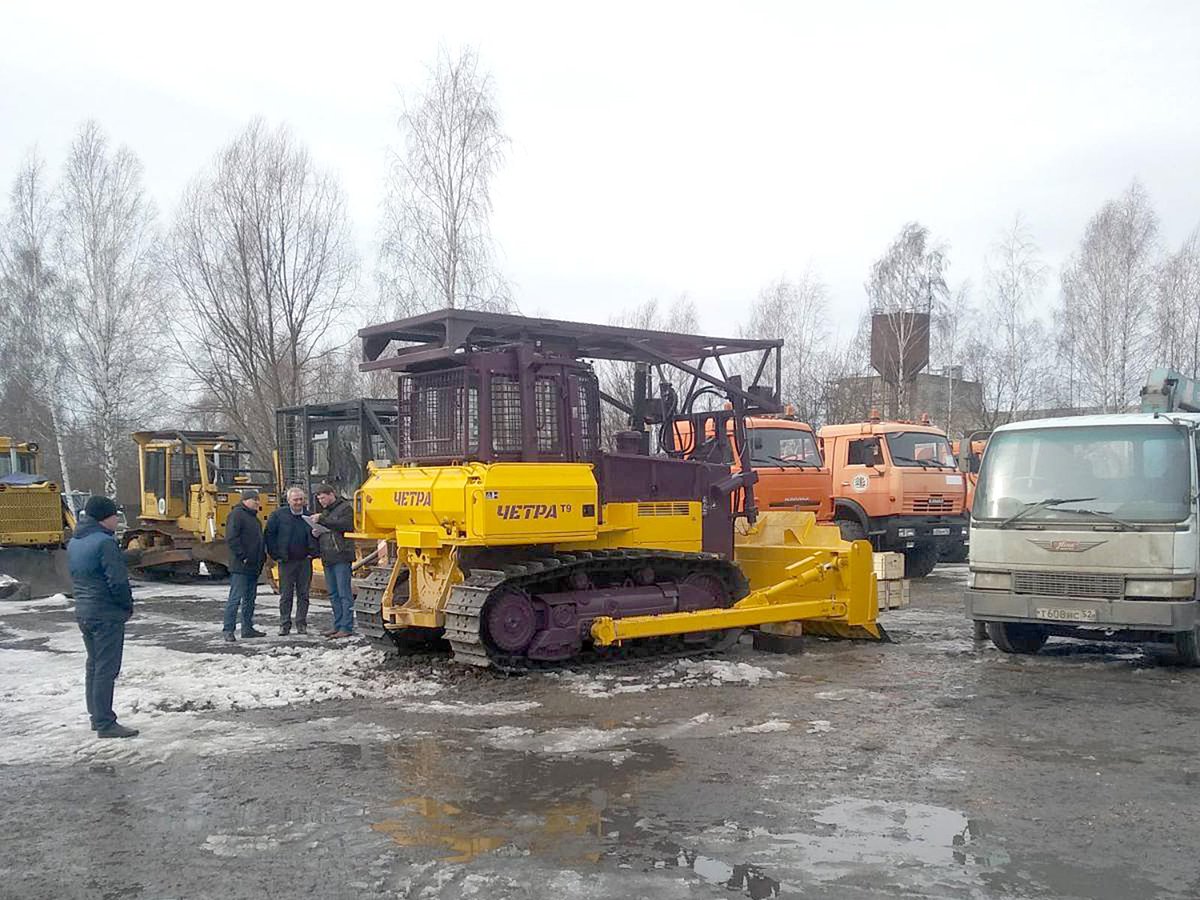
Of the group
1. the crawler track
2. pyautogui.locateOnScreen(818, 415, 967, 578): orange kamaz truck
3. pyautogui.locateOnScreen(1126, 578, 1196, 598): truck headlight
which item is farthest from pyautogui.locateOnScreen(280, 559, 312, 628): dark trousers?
pyautogui.locateOnScreen(818, 415, 967, 578): orange kamaz truck

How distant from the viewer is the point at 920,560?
18.2 metres

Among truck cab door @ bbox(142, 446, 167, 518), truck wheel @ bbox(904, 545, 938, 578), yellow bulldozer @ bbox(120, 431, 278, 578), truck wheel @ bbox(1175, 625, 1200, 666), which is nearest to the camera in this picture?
truck wheel @ bbox(1175, 625, 1200, 666)

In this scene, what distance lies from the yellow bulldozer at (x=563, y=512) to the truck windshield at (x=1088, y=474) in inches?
61.8

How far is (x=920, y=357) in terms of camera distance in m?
33.1

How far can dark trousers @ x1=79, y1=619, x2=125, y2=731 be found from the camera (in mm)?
7309

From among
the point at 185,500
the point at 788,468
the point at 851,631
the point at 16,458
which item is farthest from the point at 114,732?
the point at 16,458

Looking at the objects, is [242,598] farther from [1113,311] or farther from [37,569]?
[1113,311]

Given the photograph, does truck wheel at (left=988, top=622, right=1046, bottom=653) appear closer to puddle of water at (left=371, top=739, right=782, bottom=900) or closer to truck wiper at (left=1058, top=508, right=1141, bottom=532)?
truck wiper at (left=1058, top=508, right=1141, bottom=532)

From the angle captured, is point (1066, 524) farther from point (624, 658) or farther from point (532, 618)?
point (532, 618)

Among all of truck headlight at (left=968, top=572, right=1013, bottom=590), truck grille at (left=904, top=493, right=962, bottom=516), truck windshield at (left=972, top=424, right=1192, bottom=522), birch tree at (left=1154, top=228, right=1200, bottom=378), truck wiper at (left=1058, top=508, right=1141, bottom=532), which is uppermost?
birch tree at (left=1154, top=228, right=1200, bottom=378)

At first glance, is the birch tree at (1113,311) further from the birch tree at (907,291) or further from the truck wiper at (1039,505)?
the truck wiper at (1039,505)

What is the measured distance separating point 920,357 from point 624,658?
25.6 meters

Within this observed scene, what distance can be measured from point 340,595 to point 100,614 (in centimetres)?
455

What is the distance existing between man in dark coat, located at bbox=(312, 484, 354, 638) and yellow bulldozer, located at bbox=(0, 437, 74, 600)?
7760 mm
